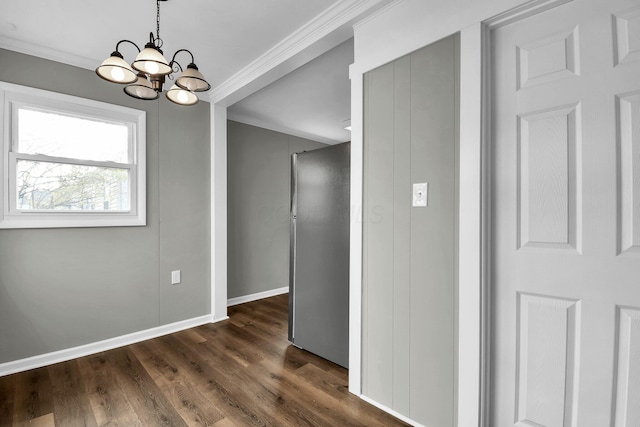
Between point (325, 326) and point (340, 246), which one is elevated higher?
point (340, 246)

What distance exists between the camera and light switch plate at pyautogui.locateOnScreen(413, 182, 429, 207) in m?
1.60

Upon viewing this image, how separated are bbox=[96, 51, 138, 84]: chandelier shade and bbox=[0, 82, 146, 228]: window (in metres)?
1.50

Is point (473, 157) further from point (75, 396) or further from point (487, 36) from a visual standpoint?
point (75, 396)

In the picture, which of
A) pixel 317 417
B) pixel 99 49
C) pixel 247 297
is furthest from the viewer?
pixel 247 297

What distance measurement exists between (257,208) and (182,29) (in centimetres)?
248

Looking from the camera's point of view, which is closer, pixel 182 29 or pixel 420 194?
pixel 420 194

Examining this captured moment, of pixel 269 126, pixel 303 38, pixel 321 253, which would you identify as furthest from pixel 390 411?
pixel 269 126

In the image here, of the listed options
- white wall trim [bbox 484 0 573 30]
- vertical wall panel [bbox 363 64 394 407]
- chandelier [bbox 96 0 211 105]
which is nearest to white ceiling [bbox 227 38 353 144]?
vertical wall panel [bbox 363 64 394 407]

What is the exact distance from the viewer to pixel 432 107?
5.18 ft

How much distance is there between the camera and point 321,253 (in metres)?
2.46

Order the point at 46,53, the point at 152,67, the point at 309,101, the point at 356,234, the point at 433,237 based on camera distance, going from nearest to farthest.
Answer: the point at 152,67 < the point at 433,237 < the point at 356,234 < the point at 46,53 < the point at 309,101

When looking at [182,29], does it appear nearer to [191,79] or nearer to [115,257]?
[191,79]

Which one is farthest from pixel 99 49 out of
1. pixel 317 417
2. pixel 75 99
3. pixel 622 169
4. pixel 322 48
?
pixel 622 169

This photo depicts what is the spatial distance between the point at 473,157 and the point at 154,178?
2831 mm
